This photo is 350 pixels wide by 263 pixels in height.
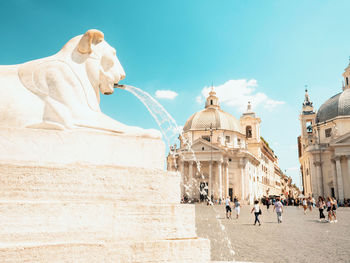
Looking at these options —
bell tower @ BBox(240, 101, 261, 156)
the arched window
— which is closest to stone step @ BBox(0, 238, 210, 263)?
bell tower @ BBox(240, 101, 261, 156)

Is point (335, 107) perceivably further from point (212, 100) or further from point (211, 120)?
point (212, 100)

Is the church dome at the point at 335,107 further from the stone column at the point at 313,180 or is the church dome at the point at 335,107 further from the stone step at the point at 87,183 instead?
the stone step at the point at 87,183

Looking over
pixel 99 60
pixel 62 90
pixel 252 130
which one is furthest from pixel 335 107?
pixel 62 90

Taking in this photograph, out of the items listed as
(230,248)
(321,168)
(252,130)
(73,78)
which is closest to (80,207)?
(73,78)

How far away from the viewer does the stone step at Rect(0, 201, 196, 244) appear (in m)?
2.34

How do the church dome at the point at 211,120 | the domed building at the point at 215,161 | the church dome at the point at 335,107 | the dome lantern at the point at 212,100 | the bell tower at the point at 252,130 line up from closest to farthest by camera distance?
the domed building at the point at 215,161, the church dome at the point at 335,107, the church dome at the point at 211,120, the dome lantern at the point at 212,100, the bell tower at the point at 252,130

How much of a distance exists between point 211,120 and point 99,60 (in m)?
50.9

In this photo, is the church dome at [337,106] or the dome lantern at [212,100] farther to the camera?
the dome lantern at [212,100]

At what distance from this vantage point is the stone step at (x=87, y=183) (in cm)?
252

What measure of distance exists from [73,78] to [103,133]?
80 centimetres

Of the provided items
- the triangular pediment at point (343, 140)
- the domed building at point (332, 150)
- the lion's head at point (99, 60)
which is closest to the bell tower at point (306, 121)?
the domed building at point (332, 150)

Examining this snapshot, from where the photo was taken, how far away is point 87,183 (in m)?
2.74

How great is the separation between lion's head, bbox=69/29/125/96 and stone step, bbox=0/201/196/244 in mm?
1767

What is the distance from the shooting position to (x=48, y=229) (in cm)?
241
